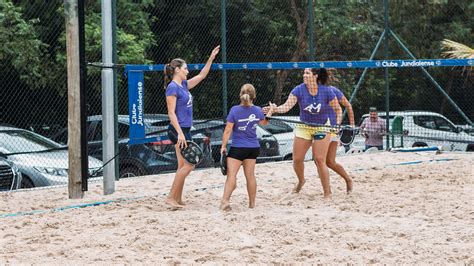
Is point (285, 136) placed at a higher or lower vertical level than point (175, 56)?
lower

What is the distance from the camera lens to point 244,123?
984 centimetres

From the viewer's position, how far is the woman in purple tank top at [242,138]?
32.2 feet

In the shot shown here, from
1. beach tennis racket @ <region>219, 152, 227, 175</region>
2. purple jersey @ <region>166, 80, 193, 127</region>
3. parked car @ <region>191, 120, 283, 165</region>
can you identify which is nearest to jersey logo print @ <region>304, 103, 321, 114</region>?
beach tennis racket @ <region>219, 152, 227, 175</region>

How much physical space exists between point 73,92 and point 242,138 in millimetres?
2345

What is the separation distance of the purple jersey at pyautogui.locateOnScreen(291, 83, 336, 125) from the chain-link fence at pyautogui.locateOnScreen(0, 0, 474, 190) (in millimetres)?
2281

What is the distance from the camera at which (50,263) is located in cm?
713

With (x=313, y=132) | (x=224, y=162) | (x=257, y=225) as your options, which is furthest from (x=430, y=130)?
(x=257, y=225)

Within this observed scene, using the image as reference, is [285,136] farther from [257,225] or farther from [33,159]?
[257,225]

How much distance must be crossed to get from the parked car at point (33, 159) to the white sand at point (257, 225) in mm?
528

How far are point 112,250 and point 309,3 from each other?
940cm

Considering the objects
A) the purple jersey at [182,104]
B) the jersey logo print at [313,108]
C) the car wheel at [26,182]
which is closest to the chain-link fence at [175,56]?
the car wheel at [26,182]

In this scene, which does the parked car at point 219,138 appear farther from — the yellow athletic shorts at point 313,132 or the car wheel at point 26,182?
the yellow athletic shorts at point 313,132

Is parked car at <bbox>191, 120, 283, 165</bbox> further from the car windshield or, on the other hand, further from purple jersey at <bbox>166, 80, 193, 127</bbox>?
purple jersey at <bbox>166, 80, 193, 127</bbox>

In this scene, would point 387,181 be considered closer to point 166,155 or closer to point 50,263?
point 166,155
